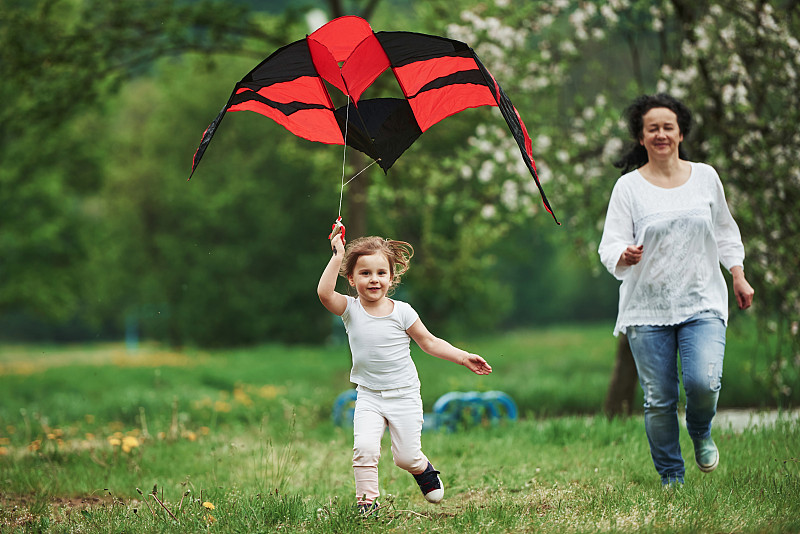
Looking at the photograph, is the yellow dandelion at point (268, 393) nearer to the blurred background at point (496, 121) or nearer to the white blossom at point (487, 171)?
the blurred background at point (496, 121)

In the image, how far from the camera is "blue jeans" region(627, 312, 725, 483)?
416 cm

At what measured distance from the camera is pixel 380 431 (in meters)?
3.97

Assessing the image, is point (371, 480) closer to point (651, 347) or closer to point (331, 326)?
point (651, 347)

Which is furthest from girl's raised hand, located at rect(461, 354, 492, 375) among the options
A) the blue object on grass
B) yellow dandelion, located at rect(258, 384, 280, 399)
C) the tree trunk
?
yellow dandelion, located at rect(258, 384, 280, 399)

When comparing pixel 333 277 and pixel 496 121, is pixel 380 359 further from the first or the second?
pixel 496 121

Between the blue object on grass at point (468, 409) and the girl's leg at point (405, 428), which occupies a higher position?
the girl's leg at point (405, 428)

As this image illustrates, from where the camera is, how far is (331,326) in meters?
26.9

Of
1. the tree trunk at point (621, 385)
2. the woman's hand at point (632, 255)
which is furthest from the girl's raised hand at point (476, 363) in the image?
the tree trunk at point (621, 385)

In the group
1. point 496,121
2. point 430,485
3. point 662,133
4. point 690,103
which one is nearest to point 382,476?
point 430,485

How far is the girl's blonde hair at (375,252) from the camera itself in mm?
4070

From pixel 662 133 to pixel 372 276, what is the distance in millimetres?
1731

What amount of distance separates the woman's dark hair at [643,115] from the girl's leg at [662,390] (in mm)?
1038

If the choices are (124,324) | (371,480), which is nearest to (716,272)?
(371,480)

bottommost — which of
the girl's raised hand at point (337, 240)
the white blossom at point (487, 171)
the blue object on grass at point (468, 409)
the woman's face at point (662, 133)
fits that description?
the blue object on grass at point (468, 409)
